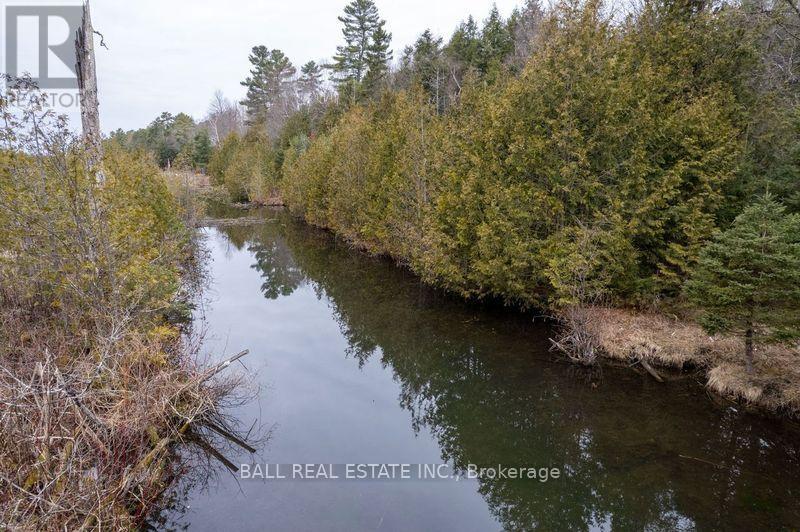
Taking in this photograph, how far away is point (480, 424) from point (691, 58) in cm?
1203

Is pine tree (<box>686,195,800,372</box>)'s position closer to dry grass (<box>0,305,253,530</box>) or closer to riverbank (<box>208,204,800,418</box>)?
riverbank (<box>208,204,800,418</box>)

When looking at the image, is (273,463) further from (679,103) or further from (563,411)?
(679,103)

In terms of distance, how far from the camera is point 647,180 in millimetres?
12633

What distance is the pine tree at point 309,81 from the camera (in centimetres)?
6006

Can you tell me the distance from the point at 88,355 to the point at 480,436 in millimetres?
6818

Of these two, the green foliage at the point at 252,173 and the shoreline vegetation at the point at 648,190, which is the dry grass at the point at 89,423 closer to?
the shoreline vegetation at the point at 648,190

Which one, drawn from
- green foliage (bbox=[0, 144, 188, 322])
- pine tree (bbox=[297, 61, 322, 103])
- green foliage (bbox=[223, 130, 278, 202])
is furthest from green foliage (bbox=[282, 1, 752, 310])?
pine tree (bbox=[297, 61, 322, 103])

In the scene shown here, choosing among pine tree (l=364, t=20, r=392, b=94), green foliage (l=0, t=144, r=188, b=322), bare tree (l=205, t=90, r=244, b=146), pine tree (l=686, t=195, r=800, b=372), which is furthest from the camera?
bare tree (l=205, t=90, r=244, b=146)

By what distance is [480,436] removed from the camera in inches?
351

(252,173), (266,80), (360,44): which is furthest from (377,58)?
(266,80)

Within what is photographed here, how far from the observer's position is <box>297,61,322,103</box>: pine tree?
60.1 meters

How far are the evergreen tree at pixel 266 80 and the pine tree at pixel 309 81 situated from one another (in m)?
1.51

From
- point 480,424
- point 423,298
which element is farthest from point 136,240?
point 423,298

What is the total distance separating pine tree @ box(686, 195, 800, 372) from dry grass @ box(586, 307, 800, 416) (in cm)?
44
